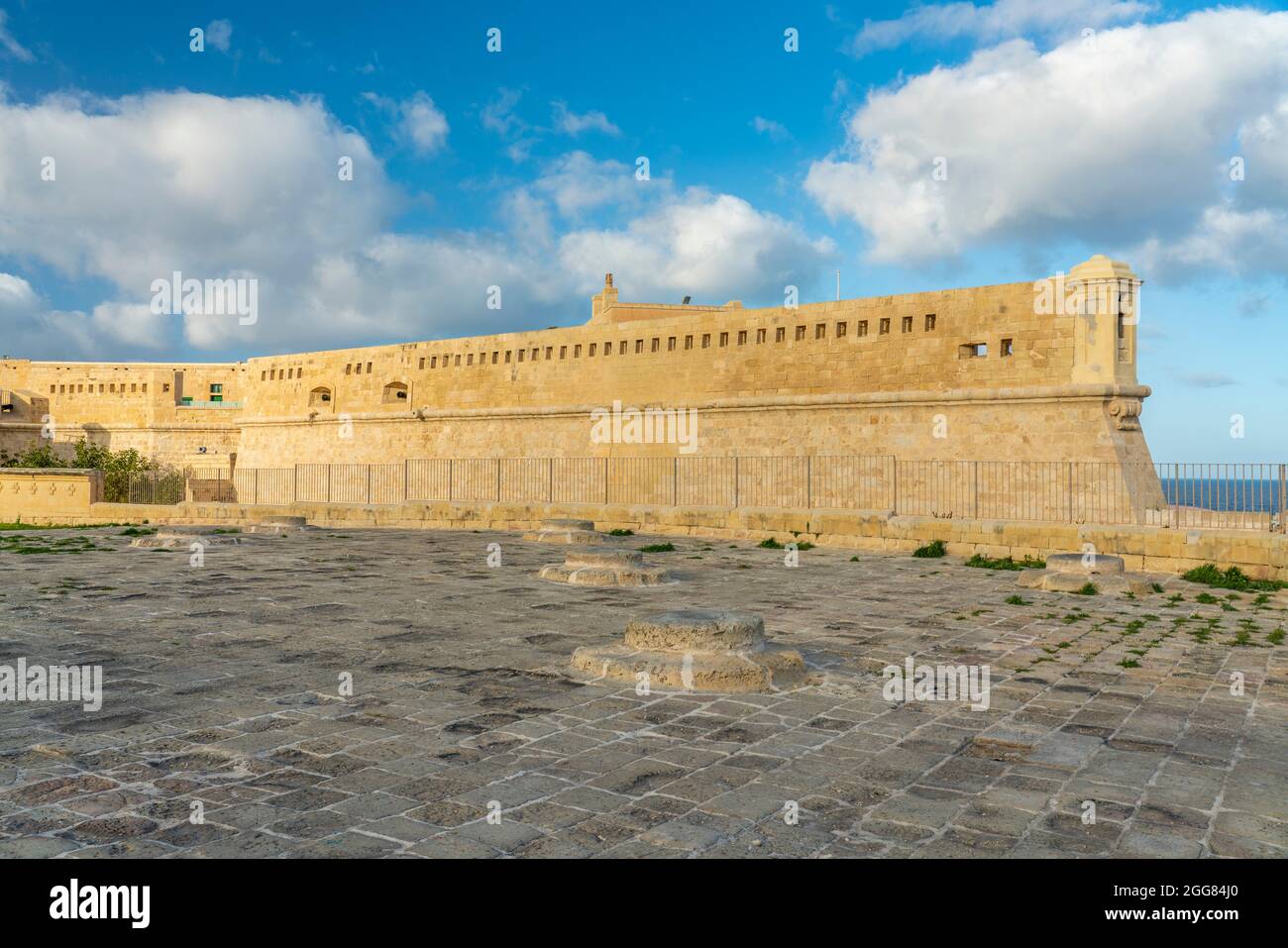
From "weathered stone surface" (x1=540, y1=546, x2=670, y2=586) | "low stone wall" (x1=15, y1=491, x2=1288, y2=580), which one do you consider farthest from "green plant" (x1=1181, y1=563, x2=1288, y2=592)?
"weathered stone surface" (x1=540, y1=546, x2=670, y2=586)

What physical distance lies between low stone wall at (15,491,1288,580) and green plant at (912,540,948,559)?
138 mm

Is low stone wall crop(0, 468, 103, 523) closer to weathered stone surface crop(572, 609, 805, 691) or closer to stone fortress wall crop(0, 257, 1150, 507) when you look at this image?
stone fortress wall crop(0, 257, 1150, 507)

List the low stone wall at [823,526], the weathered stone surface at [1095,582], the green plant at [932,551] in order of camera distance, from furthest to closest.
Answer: the green plant at [932,551], the low stone wall at [823,526], the weathered stone surface at [1095,582]

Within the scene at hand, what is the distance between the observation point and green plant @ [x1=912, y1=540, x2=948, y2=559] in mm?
14461

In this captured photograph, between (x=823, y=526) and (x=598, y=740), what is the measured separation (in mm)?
12455

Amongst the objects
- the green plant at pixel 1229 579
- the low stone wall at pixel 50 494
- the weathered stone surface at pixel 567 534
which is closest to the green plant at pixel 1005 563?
the green plant at pixel 1229 579

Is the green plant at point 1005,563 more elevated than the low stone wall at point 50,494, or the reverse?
the low stone wall at point 50,494

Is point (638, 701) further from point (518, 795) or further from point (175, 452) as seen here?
point (175, 452)

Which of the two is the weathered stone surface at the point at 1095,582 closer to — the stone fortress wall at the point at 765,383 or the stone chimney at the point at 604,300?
the stone fortress wall at the point at 765,383

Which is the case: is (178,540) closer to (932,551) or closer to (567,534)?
(567,534)

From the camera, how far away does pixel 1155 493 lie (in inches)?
727

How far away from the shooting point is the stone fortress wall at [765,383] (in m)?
18.6

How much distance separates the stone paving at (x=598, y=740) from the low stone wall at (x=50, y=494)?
1930cm
